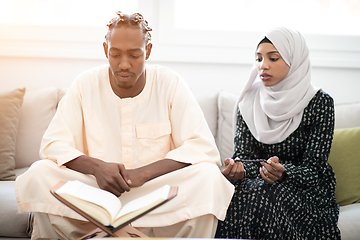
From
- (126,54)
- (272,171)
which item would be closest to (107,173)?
(126,54)

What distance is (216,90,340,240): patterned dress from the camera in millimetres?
1739

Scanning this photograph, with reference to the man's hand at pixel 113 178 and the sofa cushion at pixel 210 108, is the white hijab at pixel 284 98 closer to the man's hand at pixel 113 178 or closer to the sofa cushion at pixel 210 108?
the sofa cushion at pixel 210 108

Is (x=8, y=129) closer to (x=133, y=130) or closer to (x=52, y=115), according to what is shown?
(x=52, y=115)

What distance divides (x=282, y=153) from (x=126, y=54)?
99cm

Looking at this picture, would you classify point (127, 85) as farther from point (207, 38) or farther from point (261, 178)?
point (207, 38)

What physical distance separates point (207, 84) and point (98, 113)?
3.91ft

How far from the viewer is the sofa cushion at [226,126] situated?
2.47m

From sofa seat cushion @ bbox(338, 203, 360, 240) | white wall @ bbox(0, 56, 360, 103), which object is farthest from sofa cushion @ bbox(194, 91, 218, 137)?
sofa seat cushion @ bbox(338, 203, 360, 240)

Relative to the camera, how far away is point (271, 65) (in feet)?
6.88

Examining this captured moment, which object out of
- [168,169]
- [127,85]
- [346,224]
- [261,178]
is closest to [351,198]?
[346,224]

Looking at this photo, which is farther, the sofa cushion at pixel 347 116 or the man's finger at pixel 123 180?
the sofa cushion at pixel 347 116

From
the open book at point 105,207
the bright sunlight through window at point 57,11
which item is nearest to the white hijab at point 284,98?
the open book at point 105,207

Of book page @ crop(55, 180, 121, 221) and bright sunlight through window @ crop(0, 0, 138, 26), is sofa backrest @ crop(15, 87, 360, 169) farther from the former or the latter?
book page @ crop(55, 180, 121, 221)

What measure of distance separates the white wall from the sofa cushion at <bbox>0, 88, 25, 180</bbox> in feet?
1.61
